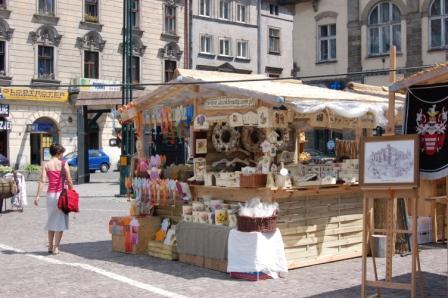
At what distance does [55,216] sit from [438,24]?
1731 centimetres

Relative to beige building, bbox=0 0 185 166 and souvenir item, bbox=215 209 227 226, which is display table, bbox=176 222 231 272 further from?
beige building, bbox=0 0 185 166

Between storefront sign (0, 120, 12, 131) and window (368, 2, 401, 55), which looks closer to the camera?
window (368, 2, 401, 55)

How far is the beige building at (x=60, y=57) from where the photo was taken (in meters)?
35.7

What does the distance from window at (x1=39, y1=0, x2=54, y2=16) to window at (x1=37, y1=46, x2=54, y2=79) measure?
6.21 ft

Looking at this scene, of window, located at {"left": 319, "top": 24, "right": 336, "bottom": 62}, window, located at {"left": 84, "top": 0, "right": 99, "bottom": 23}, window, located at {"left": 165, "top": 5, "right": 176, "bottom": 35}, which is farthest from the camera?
window, located at {"left": 165, "top": 5, "right": 176, "bottom": 35}

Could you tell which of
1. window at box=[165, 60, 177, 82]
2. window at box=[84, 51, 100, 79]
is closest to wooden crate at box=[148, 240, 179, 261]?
window at box=[84, 51, 100, 79]

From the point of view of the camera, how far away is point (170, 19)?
4288 cm

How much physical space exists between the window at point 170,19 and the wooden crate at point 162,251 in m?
33.6

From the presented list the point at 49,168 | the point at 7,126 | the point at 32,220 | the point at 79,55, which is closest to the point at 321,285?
the point at 49,168

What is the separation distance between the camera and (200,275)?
8914 millimetres

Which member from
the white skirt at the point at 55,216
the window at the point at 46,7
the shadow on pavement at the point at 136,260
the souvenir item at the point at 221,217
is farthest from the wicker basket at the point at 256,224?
the window at the point at 46,7

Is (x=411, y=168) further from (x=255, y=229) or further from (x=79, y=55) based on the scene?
(x=79, y=55)

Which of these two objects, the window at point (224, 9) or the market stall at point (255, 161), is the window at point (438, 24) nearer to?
the market stall at point (255, 161)

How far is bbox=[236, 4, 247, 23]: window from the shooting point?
4728 cm
